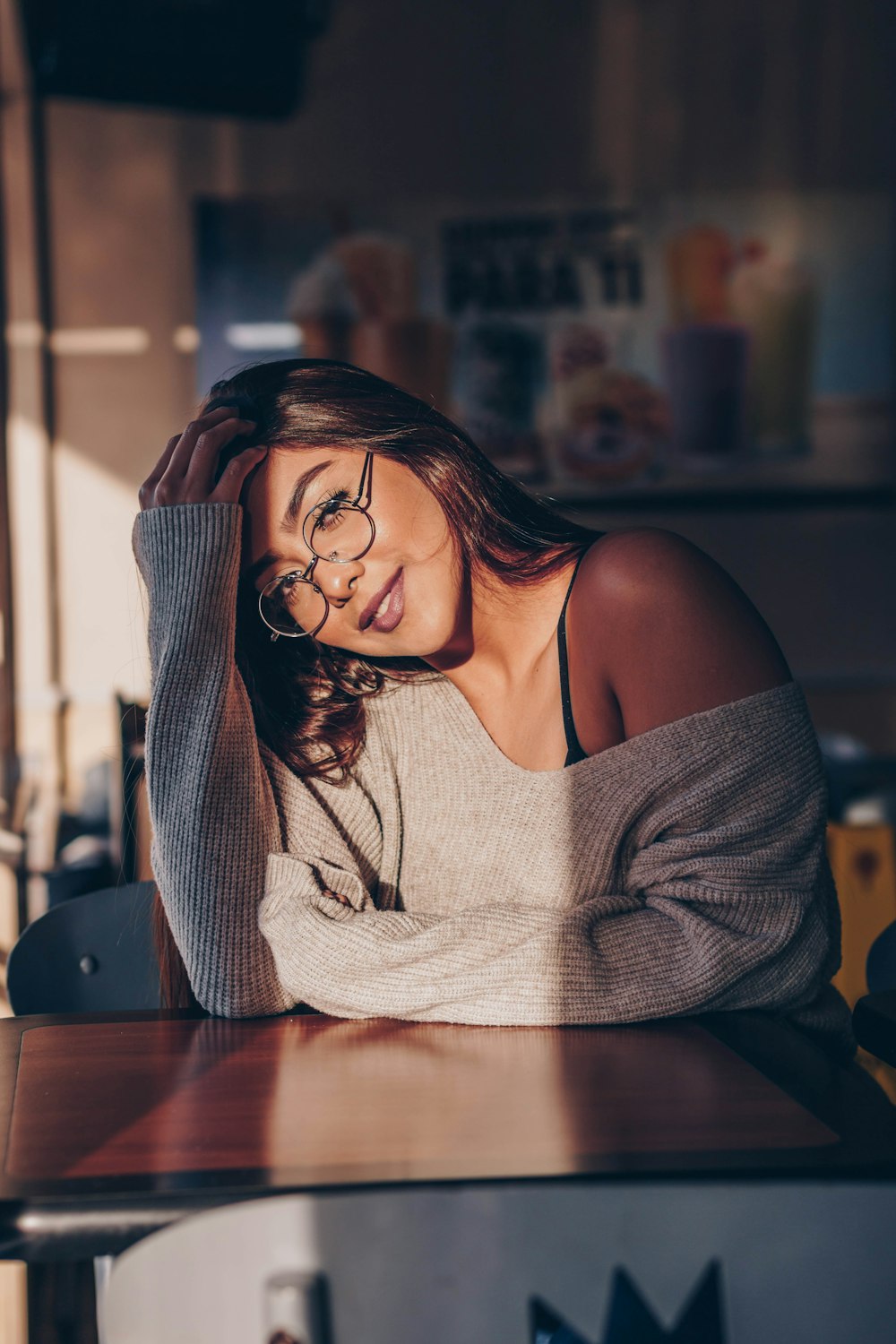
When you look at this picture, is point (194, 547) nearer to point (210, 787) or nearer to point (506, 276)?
point (210, 787)

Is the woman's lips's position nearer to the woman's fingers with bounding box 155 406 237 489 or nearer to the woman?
the woman

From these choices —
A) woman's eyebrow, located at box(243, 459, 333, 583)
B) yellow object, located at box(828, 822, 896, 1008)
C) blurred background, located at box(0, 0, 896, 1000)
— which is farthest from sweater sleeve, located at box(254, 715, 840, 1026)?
blurred background, located at box(0, 0, 896, 1000)

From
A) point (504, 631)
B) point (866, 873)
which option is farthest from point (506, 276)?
point (504, 631)

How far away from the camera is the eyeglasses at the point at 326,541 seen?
50.5 inches

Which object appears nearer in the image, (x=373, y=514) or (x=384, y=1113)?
(x=384, y=1113)

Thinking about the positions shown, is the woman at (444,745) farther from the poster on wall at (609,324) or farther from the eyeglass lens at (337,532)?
the poster on wall at (609,324)

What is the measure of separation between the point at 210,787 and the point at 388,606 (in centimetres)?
28

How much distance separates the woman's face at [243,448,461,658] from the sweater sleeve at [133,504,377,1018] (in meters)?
0.05

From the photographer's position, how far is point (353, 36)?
3811mm

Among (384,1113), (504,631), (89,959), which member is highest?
(504,631)

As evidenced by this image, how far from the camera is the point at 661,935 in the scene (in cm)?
106

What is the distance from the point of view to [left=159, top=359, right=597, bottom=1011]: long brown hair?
1.32m

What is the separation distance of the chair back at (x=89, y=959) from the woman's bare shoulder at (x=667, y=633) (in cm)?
63

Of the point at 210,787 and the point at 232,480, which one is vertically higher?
the point at 232,480
